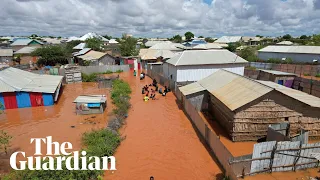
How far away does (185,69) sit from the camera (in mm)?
23438

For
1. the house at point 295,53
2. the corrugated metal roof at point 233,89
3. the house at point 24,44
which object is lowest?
the corrugated metal roof at point 233,89

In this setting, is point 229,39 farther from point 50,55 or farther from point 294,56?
point 50,55

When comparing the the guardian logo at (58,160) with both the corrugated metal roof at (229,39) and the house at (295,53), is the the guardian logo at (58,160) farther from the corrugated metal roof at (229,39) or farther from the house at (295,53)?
the corrugated metal roof at (229,39)

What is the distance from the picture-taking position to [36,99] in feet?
64.0

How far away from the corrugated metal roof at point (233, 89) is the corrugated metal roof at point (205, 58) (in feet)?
17.1

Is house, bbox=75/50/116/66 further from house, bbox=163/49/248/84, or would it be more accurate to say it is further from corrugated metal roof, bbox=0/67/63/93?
house, bbox=163/49/248/84

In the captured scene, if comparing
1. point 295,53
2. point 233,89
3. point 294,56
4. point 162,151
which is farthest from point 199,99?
point 294,56

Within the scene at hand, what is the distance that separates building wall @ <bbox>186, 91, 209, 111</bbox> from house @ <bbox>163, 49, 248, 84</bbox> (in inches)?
257

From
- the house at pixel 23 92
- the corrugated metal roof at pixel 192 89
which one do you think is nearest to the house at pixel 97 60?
the house at pixel 23 92

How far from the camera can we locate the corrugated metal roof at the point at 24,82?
18.8 metres

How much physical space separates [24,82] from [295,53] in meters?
41.7

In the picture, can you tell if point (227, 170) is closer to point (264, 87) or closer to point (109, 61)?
point (264, 87)

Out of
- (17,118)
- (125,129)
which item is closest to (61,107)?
(17,118)

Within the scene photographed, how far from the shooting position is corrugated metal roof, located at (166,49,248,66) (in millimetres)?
23594
